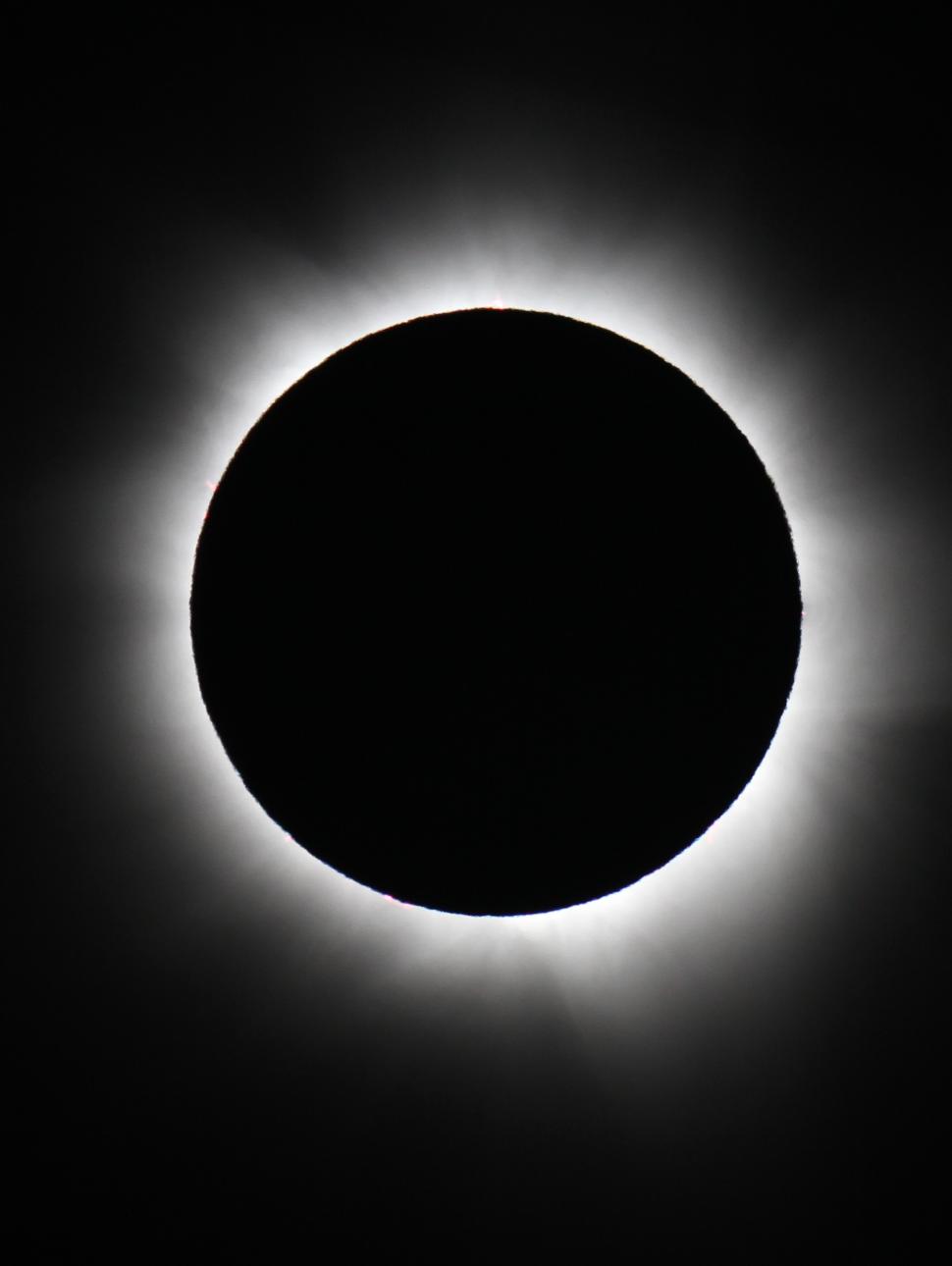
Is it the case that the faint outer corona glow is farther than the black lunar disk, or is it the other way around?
the faint outer corona glow

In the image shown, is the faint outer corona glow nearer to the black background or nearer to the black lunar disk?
the black background

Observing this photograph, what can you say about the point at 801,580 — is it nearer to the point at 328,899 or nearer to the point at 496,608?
the point at 496,608

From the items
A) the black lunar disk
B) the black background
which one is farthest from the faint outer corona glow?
the black lunar disk

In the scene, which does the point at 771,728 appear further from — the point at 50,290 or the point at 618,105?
the point at 50,290

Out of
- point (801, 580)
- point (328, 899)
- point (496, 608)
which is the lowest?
point (328, 899)

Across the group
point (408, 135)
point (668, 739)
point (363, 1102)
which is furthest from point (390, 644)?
point (363, 1102)

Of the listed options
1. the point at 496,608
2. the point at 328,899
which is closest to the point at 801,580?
the point at 496,608

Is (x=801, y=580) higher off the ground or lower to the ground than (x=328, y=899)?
higher
